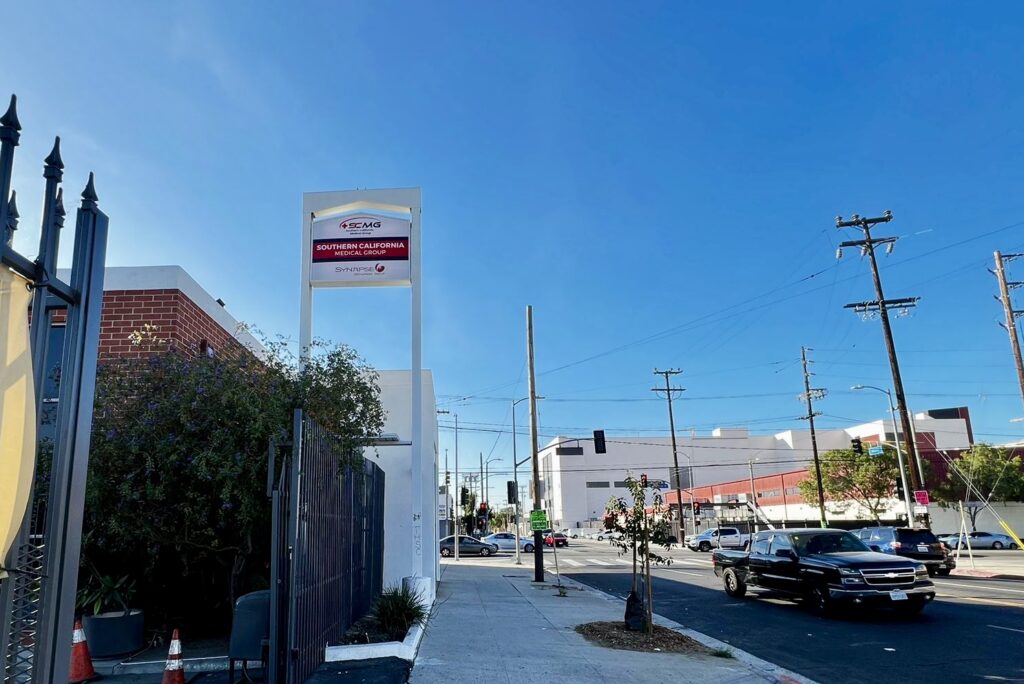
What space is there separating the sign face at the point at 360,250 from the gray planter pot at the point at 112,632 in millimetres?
6497

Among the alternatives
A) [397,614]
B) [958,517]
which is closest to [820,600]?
[397,614]

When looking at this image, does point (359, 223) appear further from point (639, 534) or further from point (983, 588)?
point (983, 588)

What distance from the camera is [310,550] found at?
724 cm

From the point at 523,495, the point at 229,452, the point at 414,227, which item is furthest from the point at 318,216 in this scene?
the point at 523,495

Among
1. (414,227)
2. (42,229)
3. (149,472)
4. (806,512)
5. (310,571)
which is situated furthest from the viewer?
(806,512)

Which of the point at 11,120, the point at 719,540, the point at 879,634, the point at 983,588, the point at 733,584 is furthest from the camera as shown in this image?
the point at 719,540

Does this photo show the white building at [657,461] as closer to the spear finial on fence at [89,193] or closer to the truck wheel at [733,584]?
the truck wheel at [733,584]

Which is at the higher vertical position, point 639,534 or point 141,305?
point 141,305

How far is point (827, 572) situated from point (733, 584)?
4166 mm

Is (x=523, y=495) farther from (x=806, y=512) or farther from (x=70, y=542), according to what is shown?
(x=70, y=542)

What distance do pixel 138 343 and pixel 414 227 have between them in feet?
17.3

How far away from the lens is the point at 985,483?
49.2 meters

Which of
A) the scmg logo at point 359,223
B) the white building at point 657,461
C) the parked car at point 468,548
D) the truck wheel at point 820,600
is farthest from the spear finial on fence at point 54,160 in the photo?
the white building at point 657,461

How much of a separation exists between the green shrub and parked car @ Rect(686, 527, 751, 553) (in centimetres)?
3623
